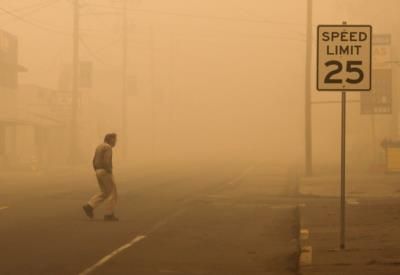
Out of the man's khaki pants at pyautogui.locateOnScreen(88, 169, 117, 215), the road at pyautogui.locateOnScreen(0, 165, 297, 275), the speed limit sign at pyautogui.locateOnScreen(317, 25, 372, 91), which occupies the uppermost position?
the speed limit sign at pyautogui.locateOnScreen(317, 25, 372, 91)

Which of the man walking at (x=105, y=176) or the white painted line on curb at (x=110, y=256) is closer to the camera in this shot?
the white painted line on curb at (x=110, y=256)

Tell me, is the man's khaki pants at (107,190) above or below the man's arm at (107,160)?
below

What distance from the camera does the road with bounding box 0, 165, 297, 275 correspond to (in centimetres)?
1238

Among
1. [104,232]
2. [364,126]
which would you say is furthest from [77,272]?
[364,126]

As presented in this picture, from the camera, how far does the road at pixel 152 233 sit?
1238 centimetres

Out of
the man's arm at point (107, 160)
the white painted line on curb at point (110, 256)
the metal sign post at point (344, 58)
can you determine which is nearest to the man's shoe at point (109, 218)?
the man's arm at point (107, 160)

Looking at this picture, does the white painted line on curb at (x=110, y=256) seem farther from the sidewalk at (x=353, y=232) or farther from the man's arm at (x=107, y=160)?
the man's arm at (x=107, y=160)

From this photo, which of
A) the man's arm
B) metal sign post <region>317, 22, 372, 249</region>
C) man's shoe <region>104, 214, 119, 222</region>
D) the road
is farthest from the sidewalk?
the man's arm

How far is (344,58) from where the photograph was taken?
40.5 feet

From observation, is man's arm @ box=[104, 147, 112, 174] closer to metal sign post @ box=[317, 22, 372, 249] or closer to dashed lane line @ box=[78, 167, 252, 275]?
dashed lane line @ box=[78, 167, 252, 275]

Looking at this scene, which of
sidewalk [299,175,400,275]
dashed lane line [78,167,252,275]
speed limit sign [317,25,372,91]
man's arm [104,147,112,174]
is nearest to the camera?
sidewalk [299,175,400,275]

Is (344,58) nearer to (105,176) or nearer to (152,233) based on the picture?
(152,233)

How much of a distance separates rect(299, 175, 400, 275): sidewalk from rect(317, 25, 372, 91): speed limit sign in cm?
238

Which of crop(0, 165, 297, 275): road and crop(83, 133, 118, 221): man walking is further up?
crop(83, 133, 118, 221): man walking
